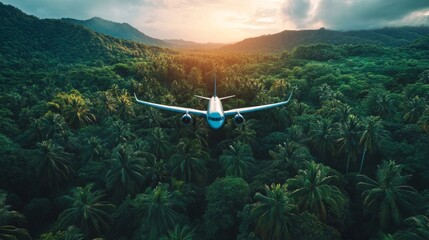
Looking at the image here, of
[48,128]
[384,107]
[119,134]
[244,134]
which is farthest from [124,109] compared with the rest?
[384,107]

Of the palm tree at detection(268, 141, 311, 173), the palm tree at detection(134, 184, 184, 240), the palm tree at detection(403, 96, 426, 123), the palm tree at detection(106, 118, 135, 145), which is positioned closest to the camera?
the palm tree at detection(134, 184, 184, 240)

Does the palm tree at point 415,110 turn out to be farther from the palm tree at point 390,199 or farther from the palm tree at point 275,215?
the palm tree at point 275,215

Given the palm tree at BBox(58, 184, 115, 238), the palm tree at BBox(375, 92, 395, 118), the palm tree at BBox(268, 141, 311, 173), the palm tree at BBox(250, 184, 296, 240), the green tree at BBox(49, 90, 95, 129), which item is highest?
the palm tree at BBox(375, 92, 395, 118)

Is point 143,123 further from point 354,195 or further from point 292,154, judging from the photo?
point 354,195

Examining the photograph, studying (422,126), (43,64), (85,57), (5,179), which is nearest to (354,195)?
(422,126)

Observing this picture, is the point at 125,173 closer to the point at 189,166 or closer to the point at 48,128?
the point at 189,166

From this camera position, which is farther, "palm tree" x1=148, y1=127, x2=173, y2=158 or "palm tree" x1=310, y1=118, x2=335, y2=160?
"palm tree" x1=148, y1=127, x2=173, y2=158

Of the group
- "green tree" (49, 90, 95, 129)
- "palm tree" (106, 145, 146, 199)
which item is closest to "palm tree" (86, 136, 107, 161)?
"palm tree" (106, 145, 146, 199)

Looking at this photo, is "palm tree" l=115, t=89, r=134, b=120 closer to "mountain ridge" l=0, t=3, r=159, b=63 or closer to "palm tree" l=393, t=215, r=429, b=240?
"palm tree" l=393, t=215, r=429, b=240
